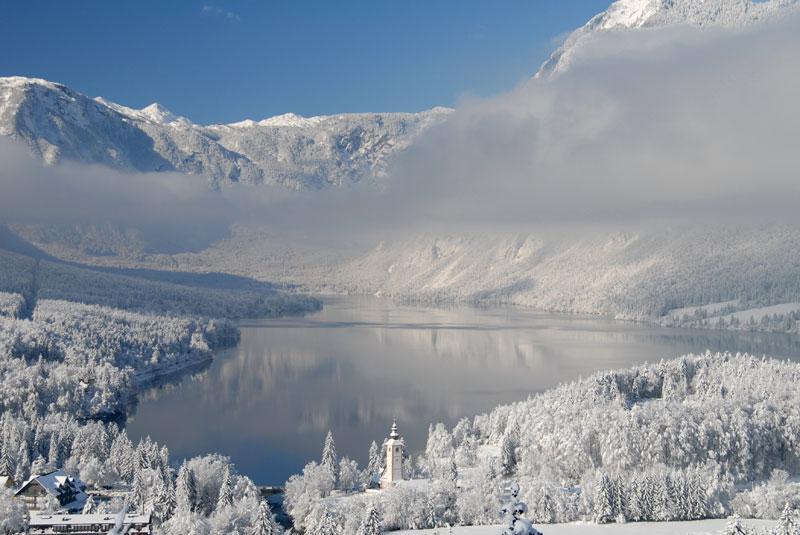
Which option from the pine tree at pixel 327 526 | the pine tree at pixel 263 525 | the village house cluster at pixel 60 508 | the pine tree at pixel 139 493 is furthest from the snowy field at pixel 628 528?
the pine tree at pixel 139 493

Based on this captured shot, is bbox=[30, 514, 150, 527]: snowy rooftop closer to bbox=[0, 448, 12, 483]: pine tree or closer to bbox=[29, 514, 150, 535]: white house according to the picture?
bbox=[29, 514, 150, 535]: white house

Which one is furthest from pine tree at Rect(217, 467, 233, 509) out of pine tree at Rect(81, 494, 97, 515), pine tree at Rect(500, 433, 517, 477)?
pine tree at Rect(500, 433, 517, 477)

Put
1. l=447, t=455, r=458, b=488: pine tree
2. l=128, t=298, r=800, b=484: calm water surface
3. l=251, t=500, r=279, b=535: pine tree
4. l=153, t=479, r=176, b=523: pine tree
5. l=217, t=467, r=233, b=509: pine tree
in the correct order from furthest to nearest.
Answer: l=128, t=298, r=800, b=484: calm water surface → l=447, t=455, r=458, b=488: pine tree → l=153, t=479, r=176, b=523: pine tree → l=217, t=467, r=233, b=509: pine tree → l=251, t=500, r=279, b=535: pine tree

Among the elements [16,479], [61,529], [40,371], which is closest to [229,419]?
[40,371]

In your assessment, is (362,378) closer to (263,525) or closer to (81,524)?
(263,525)

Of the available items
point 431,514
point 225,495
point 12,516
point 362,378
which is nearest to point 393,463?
point 431,514

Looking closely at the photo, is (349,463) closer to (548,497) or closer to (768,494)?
(548,497)

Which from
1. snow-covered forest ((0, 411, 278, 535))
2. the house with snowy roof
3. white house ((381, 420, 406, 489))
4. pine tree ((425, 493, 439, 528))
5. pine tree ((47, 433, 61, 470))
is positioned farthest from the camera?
pine tree ((47, 433, 61, 470))

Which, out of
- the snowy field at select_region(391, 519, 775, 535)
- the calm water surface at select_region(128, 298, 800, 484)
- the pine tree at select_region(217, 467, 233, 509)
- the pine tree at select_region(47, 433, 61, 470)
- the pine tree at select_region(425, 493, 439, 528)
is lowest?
the snowy field at select_region(391, 519, 775, 535)
